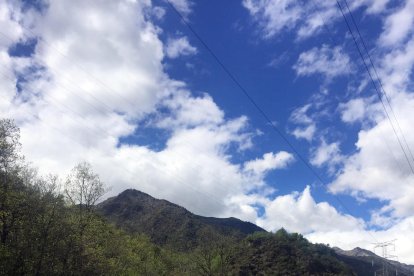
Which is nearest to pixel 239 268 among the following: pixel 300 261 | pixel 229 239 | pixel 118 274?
pixel 300 261

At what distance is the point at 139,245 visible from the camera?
10744 cm

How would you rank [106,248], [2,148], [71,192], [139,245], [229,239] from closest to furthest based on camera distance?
1. [2,148]
2. [71,192]
3. [106,248]
4. [139,245]
5. [229,239]

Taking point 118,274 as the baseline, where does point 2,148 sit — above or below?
above

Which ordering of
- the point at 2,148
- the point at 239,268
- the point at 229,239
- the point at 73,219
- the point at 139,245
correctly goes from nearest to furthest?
1. the point at 2,148
2. the point at 73,219
3. the point at 139,245
4. the point at 229,239
5. the point at 239,268

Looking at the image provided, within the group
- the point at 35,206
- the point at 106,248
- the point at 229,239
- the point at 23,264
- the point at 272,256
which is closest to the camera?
the point at 23,264

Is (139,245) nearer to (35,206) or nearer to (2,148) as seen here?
(35,206)

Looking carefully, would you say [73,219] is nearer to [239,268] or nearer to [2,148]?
[2,148]

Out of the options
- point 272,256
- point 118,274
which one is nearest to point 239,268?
point 272,256

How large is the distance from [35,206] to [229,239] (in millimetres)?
77202

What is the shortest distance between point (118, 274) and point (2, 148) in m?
37.5

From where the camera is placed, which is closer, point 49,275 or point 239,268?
point 49,275

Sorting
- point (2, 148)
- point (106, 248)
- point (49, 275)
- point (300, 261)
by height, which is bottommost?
point (49, 275)

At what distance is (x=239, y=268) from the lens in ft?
Answer: 550

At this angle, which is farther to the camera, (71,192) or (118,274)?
(118,274)
